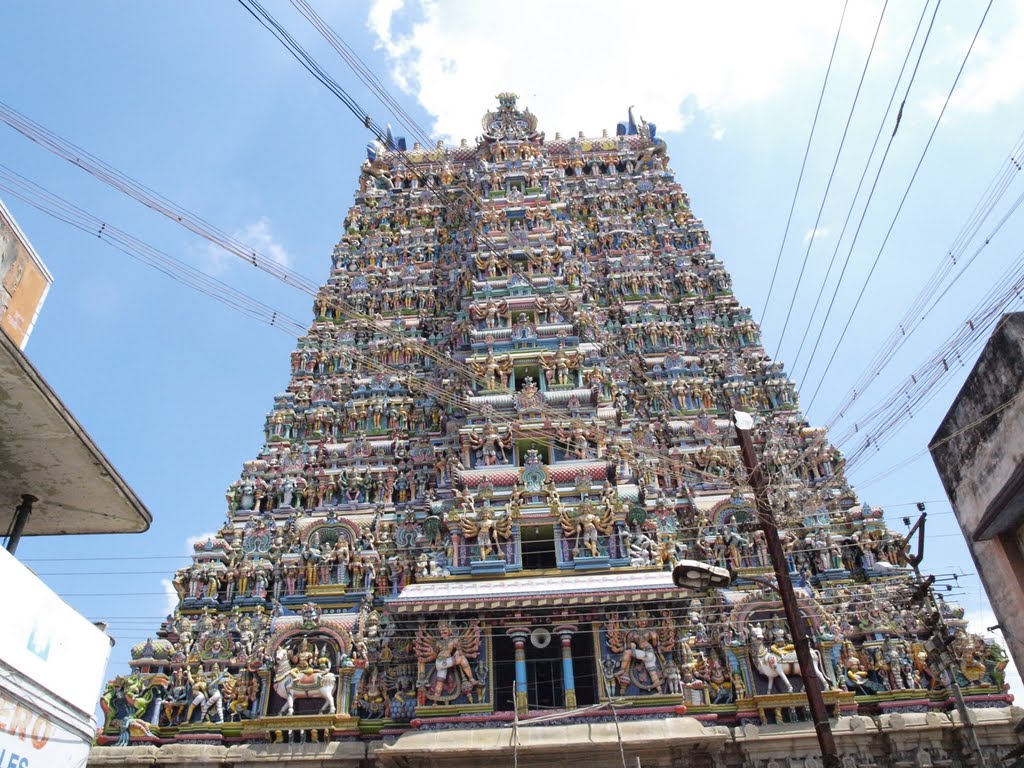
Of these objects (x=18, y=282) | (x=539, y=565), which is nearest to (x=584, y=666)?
(x=539, y=565)

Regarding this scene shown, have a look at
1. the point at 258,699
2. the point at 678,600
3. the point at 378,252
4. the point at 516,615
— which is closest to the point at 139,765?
the point at 258,699

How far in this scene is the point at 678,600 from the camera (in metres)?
19.7

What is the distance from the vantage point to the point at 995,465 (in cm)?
1254

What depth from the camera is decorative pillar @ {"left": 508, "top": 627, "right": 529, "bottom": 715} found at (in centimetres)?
1902

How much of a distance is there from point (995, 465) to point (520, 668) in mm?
11632

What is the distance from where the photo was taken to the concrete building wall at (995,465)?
12.0 meters

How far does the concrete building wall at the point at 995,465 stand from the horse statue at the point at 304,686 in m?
14.9

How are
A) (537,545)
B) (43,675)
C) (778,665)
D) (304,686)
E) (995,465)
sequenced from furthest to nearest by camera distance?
(537,545) → (304,686) → (778,665) → (995,465) → (43,675)

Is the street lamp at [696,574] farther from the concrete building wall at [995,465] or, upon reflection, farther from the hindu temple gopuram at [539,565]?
the concrete building wall at [995,465]

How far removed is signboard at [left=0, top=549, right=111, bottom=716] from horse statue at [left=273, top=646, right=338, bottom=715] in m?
8.30

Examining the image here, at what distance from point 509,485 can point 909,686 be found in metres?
11.6

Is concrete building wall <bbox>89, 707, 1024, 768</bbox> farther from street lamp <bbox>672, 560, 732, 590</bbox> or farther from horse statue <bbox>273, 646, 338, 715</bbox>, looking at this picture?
street lamp <bbox>672, 560, 732, 590</bbox>

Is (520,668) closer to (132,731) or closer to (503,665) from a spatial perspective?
(503,665)

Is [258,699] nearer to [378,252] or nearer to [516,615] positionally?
[516,615]
